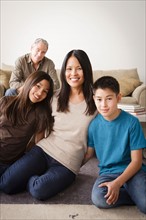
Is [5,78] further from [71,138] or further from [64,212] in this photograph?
[64,212]

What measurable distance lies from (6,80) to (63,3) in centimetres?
144

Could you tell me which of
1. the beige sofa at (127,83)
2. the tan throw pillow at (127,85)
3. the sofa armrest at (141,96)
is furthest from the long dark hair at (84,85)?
the tan throw pillow at (127,85)

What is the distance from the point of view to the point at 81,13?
3.46 meters

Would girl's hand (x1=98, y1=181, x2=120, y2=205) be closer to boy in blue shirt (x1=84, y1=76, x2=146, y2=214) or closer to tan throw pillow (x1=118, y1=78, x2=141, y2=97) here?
boy in blue shirt (x1=84, y1=76, x2=146, y2=214)

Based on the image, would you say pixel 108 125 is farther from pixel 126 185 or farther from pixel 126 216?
pixel 126 216

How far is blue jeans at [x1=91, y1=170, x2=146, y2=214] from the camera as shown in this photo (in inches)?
47.7

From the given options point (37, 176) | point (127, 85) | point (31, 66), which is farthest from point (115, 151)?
point (127, 85)

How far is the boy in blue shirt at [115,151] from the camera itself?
1242 millimetres

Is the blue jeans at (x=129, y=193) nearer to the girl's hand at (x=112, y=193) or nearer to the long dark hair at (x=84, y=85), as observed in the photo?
the girl's hand at (x=112, y=193)

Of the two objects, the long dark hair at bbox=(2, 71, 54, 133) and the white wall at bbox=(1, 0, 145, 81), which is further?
the white wall at bbox=(1, 0, 145, 81)

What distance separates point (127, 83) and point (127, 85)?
0.11 ft

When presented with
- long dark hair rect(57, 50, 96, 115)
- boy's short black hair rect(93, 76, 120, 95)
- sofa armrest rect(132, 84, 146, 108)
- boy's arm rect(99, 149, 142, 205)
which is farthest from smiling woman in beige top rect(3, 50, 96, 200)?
sofa armrest rect(132, 84, 146, 108)

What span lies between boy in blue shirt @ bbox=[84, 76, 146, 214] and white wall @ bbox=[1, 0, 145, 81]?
2.29m

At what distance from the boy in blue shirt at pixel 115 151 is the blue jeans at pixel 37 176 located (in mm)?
209
